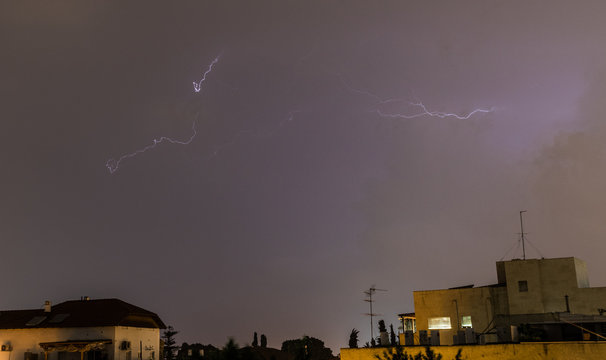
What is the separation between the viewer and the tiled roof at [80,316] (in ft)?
129

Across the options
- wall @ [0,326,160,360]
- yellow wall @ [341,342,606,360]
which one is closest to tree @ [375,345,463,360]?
yellow wall @ [341,342,606,360]

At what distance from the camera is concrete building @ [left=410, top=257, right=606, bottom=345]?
29516 millimetres

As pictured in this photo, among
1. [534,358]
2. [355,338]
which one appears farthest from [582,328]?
[355,338]

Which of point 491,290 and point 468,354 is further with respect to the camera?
point 491,290

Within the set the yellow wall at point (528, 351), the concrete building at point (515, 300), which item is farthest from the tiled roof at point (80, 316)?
the yellow wall at point (528, 351)

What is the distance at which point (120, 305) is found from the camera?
41906mm

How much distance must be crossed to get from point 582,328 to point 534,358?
282 cm

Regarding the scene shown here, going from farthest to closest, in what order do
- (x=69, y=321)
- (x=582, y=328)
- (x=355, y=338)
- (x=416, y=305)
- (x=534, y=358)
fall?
1. (x=355, y=338)
2. (x=69, y=321)
3. (x=416, y=305)
4. (x=582, y=328)
5. (x=534, y=358)

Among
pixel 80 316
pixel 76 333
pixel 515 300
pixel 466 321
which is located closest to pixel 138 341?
pixel 80 316

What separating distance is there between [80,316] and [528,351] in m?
30.6

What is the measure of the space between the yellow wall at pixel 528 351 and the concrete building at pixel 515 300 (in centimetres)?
511

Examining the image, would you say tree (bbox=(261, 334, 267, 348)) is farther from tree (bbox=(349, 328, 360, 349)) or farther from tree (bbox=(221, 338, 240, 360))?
tree (bbox=(221, 338, 240, 360))

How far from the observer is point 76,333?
128 feet

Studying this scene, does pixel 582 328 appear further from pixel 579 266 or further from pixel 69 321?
pixel 69 321
